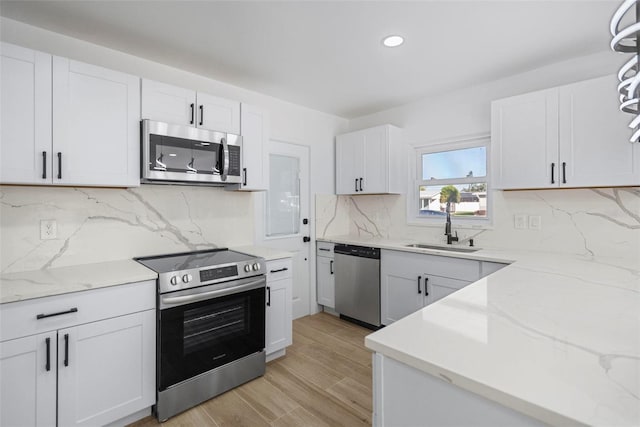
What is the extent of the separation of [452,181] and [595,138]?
1.31 m

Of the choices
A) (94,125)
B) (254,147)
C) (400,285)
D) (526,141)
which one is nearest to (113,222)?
(94,125)

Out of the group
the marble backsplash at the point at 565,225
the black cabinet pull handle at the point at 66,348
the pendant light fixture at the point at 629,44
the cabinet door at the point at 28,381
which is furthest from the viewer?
the marble backsplash at the point at 565,225

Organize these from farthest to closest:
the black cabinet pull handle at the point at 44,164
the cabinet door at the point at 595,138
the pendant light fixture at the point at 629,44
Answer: the cabinet door at the point at 595,138 → the black cabinet pull handle at the point at 44,164 → the pendant light fixture at the point at 629,44

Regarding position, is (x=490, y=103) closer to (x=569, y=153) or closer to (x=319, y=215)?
(x=569, y=153)

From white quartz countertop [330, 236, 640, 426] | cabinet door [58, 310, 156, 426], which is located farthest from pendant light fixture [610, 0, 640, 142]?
cabinet door [58, 310, 156, 426]

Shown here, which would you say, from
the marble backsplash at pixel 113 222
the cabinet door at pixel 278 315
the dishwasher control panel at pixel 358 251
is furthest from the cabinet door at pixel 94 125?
the dishwasher control panel at pixel 358 251

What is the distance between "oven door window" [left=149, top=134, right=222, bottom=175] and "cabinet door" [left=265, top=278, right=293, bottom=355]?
1.08m

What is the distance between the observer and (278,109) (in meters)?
3.51

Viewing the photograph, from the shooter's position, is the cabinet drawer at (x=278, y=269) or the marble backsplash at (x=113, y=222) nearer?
the marble backsplash at (x=113, y=222)

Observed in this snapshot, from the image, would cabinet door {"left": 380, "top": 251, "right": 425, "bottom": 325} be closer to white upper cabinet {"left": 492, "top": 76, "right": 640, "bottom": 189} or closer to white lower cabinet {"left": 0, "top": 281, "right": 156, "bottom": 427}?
white upper cabinet {"left": 492, "top": 76, "right": 640, "bottom": 189}

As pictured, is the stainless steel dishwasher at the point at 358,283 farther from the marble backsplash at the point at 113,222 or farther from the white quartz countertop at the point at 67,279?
the white quartz countertop at the point at 67,279

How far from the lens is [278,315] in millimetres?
2709

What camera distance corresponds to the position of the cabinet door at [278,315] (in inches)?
104

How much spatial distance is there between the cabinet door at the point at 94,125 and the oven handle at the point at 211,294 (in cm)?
85
